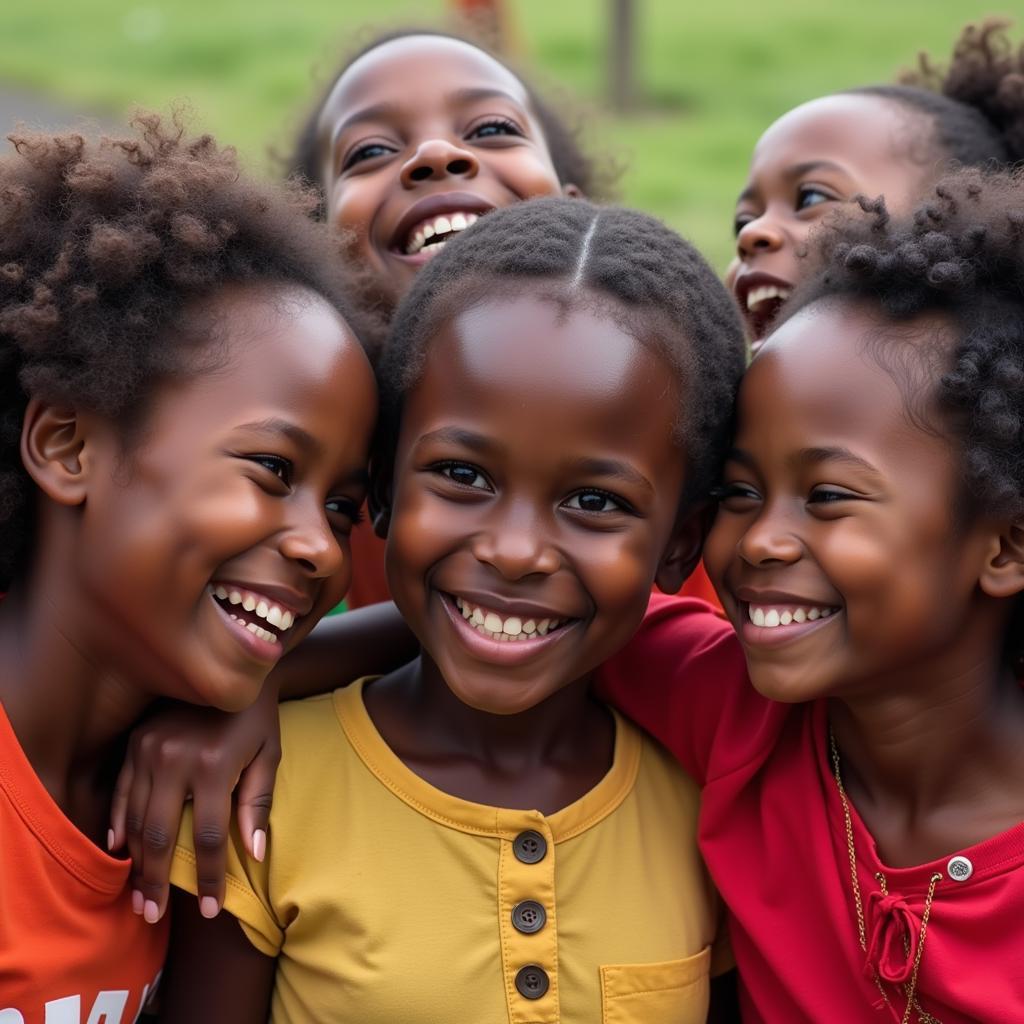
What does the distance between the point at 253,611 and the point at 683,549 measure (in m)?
0.73

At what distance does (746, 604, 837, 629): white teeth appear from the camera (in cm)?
235

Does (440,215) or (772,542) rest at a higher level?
(440,215)

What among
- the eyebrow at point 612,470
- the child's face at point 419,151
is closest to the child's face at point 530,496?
the eyebrow at point 612,470

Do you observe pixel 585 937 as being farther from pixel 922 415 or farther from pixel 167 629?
pixel 922 415

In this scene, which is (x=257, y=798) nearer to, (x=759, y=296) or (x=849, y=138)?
(x=759, y=296)

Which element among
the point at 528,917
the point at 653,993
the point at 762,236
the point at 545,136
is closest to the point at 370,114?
the point at 545,136

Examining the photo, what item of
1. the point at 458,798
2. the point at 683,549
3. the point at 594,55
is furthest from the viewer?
the point at 594,55

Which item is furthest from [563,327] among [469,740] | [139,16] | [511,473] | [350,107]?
[139,16]

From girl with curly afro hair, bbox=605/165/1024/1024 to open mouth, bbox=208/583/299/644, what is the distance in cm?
69

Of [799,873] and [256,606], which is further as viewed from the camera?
[799,873]

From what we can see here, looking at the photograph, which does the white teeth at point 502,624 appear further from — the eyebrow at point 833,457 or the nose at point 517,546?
the eyebrow at point 833,457

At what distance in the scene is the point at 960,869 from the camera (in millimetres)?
2336

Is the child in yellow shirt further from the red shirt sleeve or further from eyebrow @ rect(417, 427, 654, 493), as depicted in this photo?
the red shirt sleeve

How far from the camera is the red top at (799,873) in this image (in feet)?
7.58
